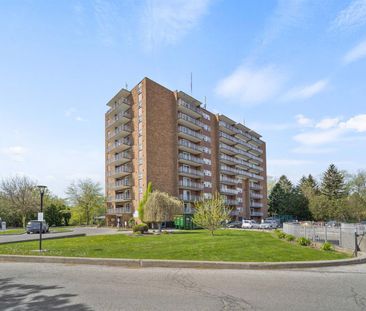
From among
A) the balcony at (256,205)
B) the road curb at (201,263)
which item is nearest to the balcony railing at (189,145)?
the balcony at (256,205)

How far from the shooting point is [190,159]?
66438 mm

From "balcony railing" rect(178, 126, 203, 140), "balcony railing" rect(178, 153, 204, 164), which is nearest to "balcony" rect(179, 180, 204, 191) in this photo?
"balcony railing" rect(178, 153, 204, 164)

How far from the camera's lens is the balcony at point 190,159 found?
2524 inches

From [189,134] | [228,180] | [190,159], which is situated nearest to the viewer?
[190,159]

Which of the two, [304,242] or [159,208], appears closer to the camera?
[304,242]

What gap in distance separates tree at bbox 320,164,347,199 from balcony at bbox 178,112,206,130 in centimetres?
3359

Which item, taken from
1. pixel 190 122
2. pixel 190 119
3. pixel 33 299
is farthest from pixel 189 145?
pixel 33 299

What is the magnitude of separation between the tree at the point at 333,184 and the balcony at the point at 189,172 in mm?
33458

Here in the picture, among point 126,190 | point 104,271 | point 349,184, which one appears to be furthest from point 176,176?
point 104,271

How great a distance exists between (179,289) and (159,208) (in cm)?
2501

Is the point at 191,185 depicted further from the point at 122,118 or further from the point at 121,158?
the point at 122,118

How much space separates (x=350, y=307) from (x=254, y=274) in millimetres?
3947

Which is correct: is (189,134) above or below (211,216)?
above

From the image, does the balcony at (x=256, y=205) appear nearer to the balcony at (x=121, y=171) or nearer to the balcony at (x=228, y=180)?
the balcony at (x=228, y=180)
